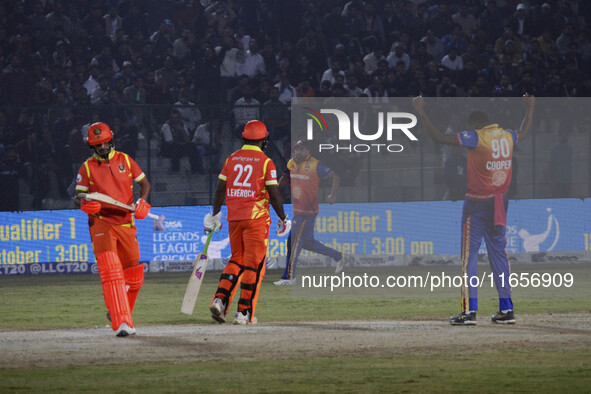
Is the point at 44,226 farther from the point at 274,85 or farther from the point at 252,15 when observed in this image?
the point at 252,15

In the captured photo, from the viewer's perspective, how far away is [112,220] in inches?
412

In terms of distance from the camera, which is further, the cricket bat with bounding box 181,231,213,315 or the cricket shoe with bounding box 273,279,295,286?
the cricket shoe with bounding box 273,279,295,286

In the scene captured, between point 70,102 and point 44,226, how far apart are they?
14.2ft

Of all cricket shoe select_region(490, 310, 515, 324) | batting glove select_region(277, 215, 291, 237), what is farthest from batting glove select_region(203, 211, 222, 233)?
cricket shoe select_region(490, 310, 515, 324)

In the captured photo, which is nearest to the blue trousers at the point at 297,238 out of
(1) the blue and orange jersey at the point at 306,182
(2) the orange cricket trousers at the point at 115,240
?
(1) the blue and orange jersey at the point at 306,182

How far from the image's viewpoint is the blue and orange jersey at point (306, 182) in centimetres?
1819

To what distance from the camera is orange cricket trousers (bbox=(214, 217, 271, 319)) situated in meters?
11.4

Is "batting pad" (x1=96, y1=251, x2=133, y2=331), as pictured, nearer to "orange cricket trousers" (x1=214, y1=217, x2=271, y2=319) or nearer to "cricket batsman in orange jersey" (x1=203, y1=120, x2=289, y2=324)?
"cricket batsman in orange jersey" (x1=203, y1=120, x2=289, y2=324)

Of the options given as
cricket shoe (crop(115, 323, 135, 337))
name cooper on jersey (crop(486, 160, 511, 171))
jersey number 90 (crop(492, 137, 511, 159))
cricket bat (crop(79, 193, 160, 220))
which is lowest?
cricket shoe (crop(115, 323, 135, 337))

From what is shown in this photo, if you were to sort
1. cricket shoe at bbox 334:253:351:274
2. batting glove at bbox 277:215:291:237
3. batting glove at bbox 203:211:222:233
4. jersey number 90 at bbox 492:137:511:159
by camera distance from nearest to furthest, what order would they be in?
batting glove at bbox 203:211:222:233 < jersey number 90 at bbox 492:137:511:159 < batting glove at bbox 277:215:291:237 < cricket shoe at bbox 334:253:351:274

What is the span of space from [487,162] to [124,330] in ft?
15.7

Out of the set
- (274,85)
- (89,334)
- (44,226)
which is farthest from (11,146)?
(89,334)

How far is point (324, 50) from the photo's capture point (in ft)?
84.0

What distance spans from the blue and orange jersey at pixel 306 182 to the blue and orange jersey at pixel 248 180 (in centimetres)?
671
